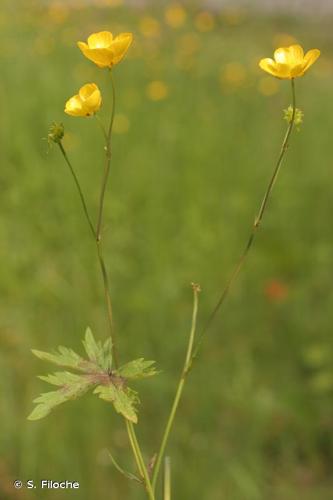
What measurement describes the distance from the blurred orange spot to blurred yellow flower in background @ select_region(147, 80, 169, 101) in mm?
1403

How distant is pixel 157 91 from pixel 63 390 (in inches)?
120

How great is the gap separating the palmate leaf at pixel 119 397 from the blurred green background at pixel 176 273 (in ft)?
2.09

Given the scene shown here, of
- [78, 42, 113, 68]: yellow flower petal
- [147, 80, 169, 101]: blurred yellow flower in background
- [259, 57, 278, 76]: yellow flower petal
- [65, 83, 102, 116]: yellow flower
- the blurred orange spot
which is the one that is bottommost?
[65, 83, 102, 116]: yellow flower

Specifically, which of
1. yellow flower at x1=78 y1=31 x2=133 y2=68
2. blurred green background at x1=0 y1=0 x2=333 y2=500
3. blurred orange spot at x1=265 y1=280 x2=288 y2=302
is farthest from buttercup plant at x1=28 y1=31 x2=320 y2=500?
blurred orange spot at x1=265 y1=280 x2=288 y2=302

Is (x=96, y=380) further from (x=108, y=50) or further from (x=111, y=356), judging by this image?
(x=108, y=50)

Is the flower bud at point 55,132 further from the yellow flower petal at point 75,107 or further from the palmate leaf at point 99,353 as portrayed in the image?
the palmate leaf at point 99,353

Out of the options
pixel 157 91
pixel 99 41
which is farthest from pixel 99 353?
pixel 157 91

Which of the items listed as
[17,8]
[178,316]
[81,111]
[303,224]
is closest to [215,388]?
[178,316]

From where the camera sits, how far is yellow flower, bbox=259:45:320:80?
709mm

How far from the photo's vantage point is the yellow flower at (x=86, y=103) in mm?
717

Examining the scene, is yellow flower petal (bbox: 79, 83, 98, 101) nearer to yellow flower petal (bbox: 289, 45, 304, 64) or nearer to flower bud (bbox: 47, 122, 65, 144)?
flower bud (bbox: 47, 122, 65, 144)

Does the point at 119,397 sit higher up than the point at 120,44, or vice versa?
the point at 120,44

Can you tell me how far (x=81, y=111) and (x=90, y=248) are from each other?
1817 millimetres

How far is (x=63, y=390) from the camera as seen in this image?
0.63 m
